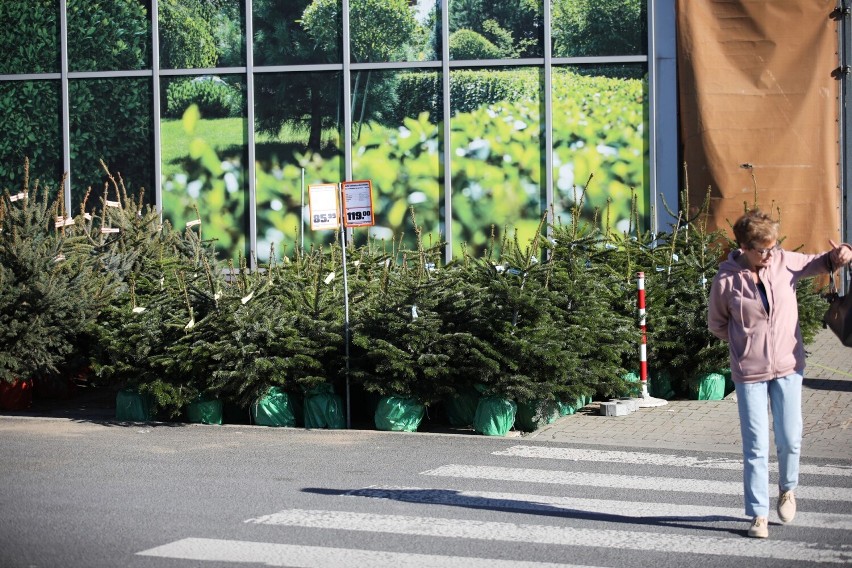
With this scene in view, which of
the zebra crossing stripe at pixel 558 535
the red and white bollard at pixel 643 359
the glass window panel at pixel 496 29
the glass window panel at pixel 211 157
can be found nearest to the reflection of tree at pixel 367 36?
the glass window panel at pixel 496 29

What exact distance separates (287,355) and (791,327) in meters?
5.39

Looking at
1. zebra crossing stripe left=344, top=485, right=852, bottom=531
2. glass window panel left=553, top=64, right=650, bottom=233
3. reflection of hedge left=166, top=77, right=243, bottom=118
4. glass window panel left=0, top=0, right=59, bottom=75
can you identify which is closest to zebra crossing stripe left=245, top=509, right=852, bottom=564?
zebra crossing stripe left=344, top=485, right=852, bottom=531

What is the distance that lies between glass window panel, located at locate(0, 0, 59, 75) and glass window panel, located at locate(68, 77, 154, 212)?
0.65 metres

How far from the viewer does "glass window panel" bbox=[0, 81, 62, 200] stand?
19.9 metres

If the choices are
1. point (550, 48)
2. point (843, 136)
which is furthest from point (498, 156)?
point (843, 136)

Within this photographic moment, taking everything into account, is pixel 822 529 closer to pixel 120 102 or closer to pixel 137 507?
pixel 137 507

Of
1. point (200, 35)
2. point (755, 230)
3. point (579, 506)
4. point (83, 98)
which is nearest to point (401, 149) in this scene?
point (200, 35)

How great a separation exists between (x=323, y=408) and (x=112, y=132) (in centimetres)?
1039

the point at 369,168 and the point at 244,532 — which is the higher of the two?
the point at 369,168

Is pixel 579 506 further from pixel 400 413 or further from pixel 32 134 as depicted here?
pixel 32 134


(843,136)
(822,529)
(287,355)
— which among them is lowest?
(822,529)

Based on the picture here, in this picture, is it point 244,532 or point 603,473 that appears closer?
point 244,532

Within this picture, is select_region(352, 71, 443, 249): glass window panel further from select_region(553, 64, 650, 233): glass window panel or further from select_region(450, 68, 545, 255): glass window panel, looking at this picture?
select_region(553, 64, 650, 233): glass window panel

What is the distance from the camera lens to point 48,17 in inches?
780
